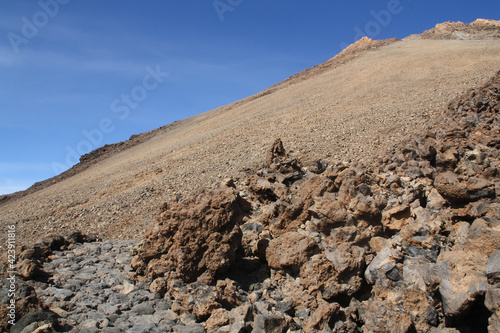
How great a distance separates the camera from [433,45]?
23.8 meters

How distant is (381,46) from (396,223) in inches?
1024

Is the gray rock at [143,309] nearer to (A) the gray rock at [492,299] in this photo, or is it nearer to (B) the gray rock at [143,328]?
(B) the gray rock at [143,328]

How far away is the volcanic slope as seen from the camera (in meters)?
9.73

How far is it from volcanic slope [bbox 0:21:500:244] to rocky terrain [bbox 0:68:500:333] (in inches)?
101

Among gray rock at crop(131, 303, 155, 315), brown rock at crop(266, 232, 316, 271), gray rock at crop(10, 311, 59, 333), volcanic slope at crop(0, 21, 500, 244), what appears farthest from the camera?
volcanic slope at crop(0, 21, 500, 244)

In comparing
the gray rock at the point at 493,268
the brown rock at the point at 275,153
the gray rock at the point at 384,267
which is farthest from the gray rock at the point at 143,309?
the brown rock at the point at 275,153

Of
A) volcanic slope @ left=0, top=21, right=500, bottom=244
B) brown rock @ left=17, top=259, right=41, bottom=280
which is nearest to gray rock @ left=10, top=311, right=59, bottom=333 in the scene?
brown rock @ left=17, top=259, right=41, bottom=280

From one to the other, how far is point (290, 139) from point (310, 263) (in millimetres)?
7468

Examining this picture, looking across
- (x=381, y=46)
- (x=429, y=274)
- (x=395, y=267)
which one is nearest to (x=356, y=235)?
(x=395, y=267)

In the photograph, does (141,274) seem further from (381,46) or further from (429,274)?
(381,46)

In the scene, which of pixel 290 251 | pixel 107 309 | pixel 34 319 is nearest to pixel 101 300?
pixel 107 309

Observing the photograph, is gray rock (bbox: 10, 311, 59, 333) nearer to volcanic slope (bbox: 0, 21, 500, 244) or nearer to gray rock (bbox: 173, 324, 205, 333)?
gray rock (bbox: 173, 324, 205, 333)

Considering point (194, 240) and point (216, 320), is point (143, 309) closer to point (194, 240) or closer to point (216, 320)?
point (216, 320)

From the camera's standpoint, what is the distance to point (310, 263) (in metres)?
4.86
